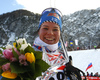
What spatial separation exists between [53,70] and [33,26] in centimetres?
4133

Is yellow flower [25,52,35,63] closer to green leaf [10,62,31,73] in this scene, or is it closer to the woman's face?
green leaf [10,62,31,73]

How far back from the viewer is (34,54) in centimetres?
116

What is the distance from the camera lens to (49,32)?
209 cm

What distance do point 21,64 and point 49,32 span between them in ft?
3.66

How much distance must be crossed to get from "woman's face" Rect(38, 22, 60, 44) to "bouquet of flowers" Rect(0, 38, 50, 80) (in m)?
0.99

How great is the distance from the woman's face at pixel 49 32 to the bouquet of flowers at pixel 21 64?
0.99m

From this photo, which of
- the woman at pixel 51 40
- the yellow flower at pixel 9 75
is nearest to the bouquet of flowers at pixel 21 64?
the yellow flower at pixel 9 75

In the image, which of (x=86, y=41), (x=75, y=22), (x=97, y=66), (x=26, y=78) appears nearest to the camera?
(x=26, y=78)

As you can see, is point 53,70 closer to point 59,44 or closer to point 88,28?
point 59,44

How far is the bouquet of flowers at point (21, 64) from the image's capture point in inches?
41.1

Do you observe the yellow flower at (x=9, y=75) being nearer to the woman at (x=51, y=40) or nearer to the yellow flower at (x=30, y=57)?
the yellow flower at (x=30, y=57)

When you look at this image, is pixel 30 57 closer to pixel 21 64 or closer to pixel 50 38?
pixel 21 64

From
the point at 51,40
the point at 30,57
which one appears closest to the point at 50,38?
the point at 51,40

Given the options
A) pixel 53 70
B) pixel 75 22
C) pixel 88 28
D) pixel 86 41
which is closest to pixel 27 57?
pixel 53 70
